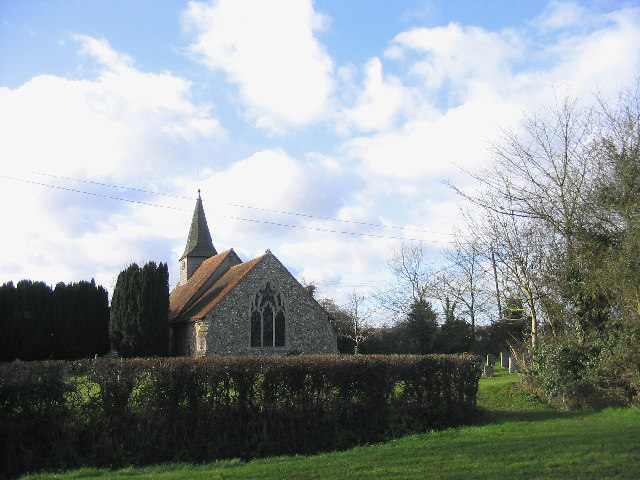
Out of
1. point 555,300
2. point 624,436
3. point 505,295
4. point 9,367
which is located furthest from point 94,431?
point 505,295

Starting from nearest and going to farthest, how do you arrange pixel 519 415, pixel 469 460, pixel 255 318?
pixel 469 460
pixel 519 415
pixel 255 318

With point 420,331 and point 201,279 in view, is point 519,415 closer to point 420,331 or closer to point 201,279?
point 420,331

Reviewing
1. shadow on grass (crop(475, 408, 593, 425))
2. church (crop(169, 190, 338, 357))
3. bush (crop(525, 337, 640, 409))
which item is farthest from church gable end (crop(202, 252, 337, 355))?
shadow on grass (crop(475, 408, 593, 425))

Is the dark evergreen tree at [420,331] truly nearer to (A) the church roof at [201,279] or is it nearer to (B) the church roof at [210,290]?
Answer: (A) the church roof at [201,279]

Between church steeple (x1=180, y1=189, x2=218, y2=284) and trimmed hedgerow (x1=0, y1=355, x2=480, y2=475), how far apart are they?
29461mm

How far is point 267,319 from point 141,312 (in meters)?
6.25

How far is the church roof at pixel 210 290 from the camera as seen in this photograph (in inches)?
1120

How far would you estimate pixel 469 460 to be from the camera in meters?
8.62

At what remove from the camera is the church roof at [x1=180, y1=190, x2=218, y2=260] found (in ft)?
131

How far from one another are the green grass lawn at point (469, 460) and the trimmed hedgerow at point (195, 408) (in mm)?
850

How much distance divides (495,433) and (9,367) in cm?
872

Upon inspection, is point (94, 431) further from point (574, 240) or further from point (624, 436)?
point (574, 240)

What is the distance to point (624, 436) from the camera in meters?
10.1

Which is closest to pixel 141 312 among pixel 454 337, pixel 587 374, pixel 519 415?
pixel 454 337
